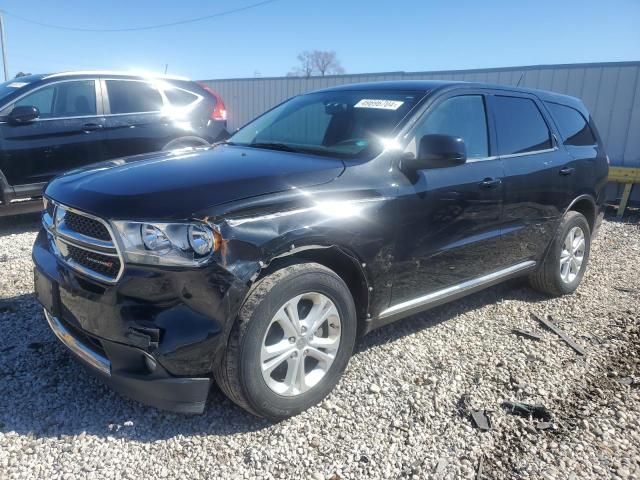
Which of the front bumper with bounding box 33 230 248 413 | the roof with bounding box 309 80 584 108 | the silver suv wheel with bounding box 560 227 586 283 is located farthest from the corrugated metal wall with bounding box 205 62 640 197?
the front bumper with bounding box 33 230 248 413

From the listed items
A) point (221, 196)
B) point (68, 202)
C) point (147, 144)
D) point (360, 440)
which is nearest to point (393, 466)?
point (360, 440)

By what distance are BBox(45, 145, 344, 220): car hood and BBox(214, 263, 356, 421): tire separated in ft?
1.50

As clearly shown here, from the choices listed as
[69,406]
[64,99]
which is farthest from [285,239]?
[64,99]

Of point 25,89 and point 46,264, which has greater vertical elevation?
point 25,89

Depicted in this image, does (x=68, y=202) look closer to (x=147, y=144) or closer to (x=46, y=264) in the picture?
(x=46, y=264)

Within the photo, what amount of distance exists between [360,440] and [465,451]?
1.67ft

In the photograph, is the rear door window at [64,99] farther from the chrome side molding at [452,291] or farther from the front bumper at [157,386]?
the chrome side molding at [452,291]

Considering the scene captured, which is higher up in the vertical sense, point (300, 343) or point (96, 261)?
point (96, 261)

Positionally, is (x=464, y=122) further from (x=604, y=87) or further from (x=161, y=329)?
(x=604, y=87)

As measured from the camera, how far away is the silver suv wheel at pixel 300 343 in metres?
2.53

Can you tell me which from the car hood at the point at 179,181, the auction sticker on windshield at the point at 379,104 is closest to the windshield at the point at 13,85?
the car hood at the point at 179,181

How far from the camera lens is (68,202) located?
253cm

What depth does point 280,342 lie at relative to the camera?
2.56 m

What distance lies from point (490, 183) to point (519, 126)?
0.82 metres
